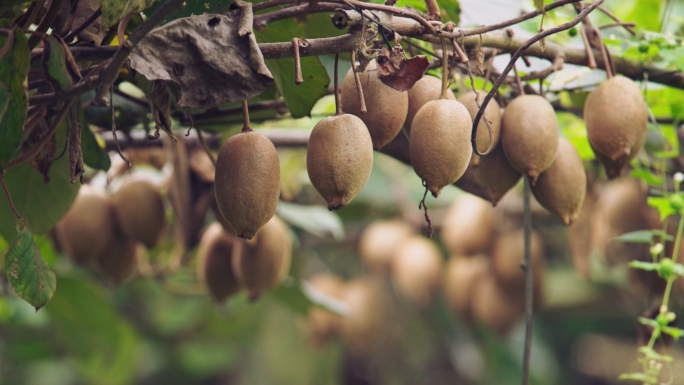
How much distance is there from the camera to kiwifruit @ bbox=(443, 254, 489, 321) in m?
→ 1.82

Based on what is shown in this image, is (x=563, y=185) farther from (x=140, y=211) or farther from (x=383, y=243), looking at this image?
(x=383, y=243)

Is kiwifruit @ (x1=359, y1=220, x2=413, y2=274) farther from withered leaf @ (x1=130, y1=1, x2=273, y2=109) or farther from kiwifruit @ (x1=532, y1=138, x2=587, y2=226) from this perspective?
withered leaf @ (x1=130, y1=1, x2=273, y2=109)

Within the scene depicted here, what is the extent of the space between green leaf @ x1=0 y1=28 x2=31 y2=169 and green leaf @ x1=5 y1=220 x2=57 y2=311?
8 cm

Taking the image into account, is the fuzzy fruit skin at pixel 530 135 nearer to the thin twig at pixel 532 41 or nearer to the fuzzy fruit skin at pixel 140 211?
the thin twig at pixel 532 41

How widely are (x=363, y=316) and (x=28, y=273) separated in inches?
56.0

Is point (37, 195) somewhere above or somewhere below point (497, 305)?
above

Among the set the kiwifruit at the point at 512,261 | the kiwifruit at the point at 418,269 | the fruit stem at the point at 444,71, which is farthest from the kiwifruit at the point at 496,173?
the kiwifruit at the point at 418,269

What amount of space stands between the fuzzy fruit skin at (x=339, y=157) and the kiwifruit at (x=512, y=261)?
1.05 metres

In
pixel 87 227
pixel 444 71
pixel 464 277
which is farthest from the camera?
pixel 464 277

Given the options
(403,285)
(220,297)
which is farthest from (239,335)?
(220,297)

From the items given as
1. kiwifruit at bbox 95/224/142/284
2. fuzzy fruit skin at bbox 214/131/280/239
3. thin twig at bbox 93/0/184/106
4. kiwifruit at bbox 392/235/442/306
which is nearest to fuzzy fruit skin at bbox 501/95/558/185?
fuzzy fruit skin at bbox 214/131/280/239

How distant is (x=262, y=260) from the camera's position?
49.6 inches

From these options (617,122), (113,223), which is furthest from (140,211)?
(617,122)

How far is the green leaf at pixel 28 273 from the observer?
696 mm
